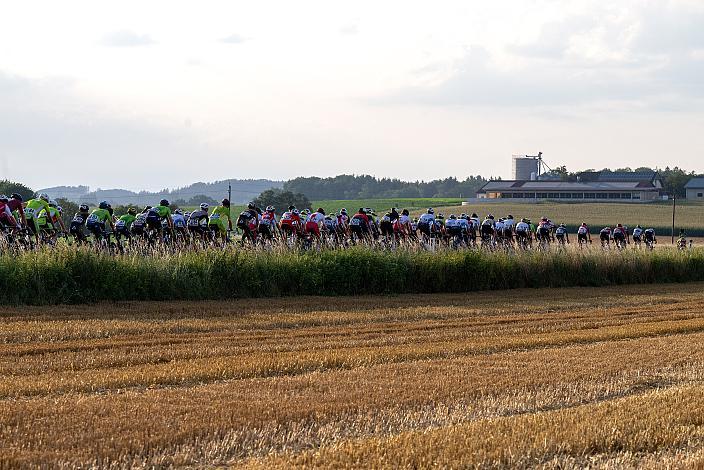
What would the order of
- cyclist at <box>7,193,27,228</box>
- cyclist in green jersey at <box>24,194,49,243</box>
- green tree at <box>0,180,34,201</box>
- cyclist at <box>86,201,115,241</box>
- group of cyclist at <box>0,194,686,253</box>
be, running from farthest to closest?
green tree at <box>0,180,34,201</box>
cyclist at <box>86,201,115,241</box>
cyclist in green jersey at <box>24,194,49,243</box>
group of cyclist at <box>0,194,686,253</box>
cyclist at <box>7,193,27,228</box>

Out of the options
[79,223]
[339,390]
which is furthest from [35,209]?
[339,390]

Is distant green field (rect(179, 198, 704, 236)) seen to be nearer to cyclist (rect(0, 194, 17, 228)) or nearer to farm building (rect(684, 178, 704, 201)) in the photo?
farm building (rect(684, 178, 704, 201))

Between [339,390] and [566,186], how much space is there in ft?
418

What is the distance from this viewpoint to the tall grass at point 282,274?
19953mm

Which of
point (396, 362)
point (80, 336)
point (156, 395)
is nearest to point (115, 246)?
point (80, 336)

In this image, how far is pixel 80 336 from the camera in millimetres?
15031

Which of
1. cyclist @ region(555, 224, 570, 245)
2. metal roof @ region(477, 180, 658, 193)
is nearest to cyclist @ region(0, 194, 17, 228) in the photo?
cyclist @ region(555, 224, 570, 245)

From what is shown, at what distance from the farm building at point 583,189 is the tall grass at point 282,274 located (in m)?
98.4

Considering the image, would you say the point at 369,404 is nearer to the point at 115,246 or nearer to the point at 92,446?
the point at 92,446

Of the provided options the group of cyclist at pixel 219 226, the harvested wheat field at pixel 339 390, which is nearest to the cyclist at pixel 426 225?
the group of cyclist at pixel 219 226

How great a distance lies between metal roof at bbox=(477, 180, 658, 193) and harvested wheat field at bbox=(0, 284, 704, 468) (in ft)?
383

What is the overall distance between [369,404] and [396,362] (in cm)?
328

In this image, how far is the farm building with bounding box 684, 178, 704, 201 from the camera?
134m

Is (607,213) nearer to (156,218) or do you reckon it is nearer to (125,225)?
(156,218)
